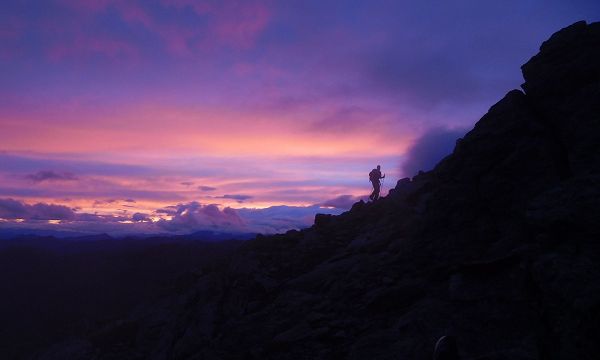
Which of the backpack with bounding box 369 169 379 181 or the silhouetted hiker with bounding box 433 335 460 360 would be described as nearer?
the silhouetted hiker with bounding box 433 335 460 360

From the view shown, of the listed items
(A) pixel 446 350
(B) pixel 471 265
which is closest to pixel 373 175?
(B) pixel 471 265

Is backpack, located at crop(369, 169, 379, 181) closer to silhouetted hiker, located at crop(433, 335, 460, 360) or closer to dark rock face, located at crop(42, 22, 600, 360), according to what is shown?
dark rock face, located at crop(42, 22, 600, 360)

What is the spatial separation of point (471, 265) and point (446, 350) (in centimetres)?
496

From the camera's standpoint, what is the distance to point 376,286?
71.1 feet

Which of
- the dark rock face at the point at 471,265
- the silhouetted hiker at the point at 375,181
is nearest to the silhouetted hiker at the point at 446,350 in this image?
the dark rock face at the point at 471,265

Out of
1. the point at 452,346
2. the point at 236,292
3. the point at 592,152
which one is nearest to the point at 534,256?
the point at 452,346

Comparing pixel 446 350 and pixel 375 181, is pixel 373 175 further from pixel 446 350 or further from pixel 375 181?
pixel 446 350

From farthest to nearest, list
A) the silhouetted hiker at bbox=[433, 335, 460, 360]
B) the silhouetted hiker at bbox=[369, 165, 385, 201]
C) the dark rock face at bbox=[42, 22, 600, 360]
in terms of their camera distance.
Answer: the silhouetted hiker at bbox=[369, 165, 385, 201]
the dark rock face at bbox=[42, 22, 600, 360]
the silhouetted hiker at bbox=[433, 335, 460, 360]

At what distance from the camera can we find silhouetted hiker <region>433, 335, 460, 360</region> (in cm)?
1384

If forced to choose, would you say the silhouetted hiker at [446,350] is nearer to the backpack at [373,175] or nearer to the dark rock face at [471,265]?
the dark rock face at [471,265]

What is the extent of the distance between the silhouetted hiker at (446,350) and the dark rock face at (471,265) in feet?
2.73

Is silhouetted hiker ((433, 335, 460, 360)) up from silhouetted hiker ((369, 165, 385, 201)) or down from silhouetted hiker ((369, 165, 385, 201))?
down

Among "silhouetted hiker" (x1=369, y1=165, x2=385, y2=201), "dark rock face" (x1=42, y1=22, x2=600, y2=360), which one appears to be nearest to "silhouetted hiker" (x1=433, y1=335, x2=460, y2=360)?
"dark rock face" (x1=42, y1=22, x2=600, y2=360)

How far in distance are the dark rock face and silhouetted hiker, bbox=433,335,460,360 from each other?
0.83 m
